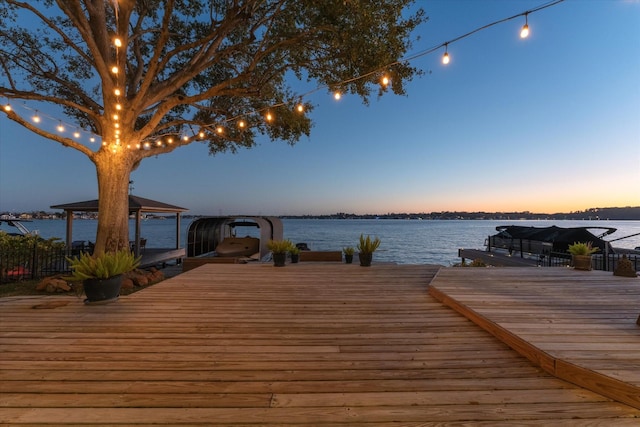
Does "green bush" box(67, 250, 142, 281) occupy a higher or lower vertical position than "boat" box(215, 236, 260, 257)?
higher

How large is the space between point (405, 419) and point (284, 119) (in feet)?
31.6

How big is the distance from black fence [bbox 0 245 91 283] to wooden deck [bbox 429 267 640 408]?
29.2 ft

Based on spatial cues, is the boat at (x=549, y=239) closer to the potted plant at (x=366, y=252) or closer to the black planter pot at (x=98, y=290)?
the potted plant at (x=366, y=252)

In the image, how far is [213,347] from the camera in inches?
103

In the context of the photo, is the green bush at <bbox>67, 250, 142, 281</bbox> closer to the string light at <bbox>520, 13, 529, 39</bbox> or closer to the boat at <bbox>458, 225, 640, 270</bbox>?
the string light at <bbox>520, 13, 529, 39</bbox>

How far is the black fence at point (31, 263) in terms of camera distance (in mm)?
7094

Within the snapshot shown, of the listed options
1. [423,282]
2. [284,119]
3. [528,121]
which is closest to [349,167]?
[528,121]

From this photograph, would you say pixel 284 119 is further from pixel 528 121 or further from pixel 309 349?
pixel 528 121

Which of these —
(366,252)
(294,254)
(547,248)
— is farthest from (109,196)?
(547,248)

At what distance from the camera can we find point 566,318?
314cm

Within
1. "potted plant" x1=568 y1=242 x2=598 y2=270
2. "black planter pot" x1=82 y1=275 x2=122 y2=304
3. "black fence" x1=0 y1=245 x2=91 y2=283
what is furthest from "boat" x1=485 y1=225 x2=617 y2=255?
"black fence" x1=0 y1=245 x2=91 y2=283

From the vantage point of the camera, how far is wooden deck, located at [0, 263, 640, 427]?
1694 millimetres

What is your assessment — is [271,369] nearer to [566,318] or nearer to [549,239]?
[566,318]

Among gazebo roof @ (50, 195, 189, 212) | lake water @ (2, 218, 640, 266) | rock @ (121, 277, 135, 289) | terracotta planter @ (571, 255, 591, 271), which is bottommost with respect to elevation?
lake water @ (2, 218, 640, 266)
